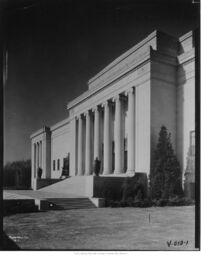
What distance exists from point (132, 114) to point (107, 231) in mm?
14575

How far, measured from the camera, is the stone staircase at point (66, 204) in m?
18.8

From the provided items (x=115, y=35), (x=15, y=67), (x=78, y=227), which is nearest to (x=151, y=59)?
(x=115, y=35)

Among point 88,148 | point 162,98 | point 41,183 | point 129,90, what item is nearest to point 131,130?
point 129,90

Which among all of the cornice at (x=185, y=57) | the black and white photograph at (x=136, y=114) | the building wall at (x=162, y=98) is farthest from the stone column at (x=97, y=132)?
the cornice at (x=185, y=57)

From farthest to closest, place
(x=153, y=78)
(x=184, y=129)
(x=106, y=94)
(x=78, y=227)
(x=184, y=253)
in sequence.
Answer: (x=106, y=94) → (x=153, y=78) → (x=184, y=129) → (x=78, y=227) → (x=184, y=253)

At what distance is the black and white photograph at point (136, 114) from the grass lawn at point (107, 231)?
0.12 feet

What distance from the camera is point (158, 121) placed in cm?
2177

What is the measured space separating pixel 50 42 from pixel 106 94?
1486 centimetres

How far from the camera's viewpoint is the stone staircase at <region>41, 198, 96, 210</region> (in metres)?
18.8

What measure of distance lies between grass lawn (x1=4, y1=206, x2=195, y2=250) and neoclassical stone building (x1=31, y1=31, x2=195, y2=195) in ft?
13.5

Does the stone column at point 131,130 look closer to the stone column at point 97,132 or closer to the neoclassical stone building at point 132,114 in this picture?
the neoclassical stone building at point 132,114

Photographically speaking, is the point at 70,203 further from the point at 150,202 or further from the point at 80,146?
the point at 80,146

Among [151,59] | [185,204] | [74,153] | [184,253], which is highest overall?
[151,59]

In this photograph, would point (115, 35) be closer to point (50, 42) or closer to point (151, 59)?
point (50, 42)
